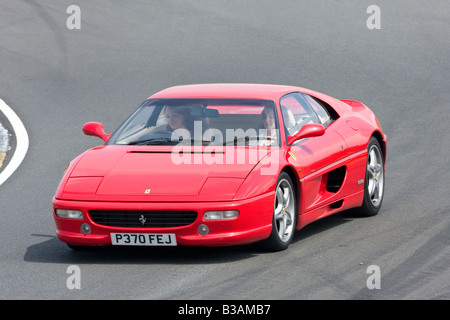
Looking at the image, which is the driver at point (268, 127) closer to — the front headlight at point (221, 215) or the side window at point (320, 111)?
the side window at point (320, 111)

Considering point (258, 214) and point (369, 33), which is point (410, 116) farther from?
point (258, 214)

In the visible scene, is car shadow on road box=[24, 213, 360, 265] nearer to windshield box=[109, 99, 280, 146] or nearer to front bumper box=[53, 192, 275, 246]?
front bumper box=[53, 192, 275, 246]

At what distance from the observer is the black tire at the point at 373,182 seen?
33.5 feet

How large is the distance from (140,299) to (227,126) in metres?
2.59

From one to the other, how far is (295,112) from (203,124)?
3.22ft

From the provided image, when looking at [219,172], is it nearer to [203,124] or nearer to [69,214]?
[203,124]

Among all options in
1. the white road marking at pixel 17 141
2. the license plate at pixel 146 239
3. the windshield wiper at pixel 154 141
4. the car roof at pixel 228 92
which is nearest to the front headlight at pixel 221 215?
the license plate at pixel 146 239

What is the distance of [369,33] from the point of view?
20.7 meters

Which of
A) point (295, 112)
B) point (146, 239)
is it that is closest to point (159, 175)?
point (146, 239)

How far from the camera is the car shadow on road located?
26.9 ft

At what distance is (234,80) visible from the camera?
1734cm

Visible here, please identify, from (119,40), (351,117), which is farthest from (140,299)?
(119,40)

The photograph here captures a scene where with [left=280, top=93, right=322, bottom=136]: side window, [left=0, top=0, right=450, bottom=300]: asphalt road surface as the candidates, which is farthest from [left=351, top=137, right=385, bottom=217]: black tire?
[left=280, top=93, right=322, bottom=136]: side window

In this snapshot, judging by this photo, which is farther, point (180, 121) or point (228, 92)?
point (228, 92)
